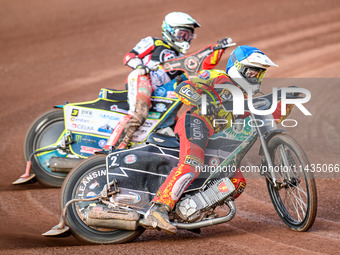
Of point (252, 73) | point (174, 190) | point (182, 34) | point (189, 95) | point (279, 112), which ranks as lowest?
point (174, 190)

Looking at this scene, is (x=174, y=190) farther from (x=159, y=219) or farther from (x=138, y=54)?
(x=138, y=54)

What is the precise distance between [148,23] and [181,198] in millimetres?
14311

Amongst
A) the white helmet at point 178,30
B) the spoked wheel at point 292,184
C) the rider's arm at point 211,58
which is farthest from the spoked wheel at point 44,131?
the spoked wheel at point 292,184

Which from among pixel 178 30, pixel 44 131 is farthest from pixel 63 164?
pixel 178 30

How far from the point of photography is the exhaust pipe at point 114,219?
5.86 m

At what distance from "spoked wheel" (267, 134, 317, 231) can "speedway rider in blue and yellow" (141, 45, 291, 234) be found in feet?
1.23

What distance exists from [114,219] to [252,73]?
198 cm

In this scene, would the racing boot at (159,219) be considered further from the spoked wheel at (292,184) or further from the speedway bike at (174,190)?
the spoked wheel at (292,184)

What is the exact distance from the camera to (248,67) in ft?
20.4

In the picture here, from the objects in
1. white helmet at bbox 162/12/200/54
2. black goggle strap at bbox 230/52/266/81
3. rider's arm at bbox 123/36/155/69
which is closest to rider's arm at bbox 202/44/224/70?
white helmet at bbox 162/12/200/54

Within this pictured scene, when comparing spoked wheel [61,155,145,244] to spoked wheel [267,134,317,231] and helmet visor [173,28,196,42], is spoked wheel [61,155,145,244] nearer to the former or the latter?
spoked wheel [267,134,317,231]

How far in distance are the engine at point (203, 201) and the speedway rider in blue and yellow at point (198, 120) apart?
4.0 inches

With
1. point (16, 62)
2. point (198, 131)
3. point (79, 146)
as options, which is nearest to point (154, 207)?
point (198, 131)

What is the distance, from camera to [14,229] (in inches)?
260
